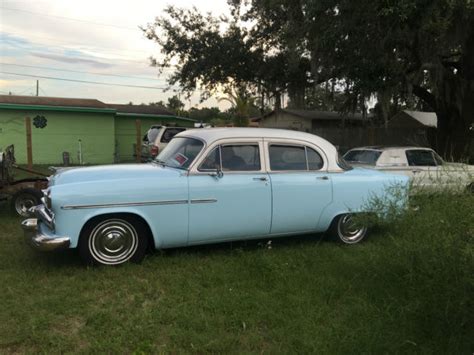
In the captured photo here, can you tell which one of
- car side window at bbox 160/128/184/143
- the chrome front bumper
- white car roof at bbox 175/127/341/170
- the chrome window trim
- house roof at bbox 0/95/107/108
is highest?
house roof at bbox 0/95/107/108

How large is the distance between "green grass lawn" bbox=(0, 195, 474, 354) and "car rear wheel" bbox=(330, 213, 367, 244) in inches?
→ 29.6

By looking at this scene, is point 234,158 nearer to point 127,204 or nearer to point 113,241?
point 127,204

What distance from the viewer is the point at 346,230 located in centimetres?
641

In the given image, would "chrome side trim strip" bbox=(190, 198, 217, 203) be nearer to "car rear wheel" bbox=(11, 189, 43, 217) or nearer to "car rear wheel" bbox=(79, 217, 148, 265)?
"car rear wheel" bbox=(79, 217, 148, 265)

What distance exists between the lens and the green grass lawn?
3477 mm

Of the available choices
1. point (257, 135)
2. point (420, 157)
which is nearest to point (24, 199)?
point (257, 135)

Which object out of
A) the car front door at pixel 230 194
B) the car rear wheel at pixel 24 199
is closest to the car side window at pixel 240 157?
the car front door at pixel 230 194

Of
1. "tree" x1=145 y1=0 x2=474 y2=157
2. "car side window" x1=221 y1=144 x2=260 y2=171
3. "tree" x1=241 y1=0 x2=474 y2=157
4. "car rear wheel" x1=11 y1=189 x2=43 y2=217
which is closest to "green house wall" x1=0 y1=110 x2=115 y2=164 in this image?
"tree" x1=145 y1=0 x2=474 y2=157

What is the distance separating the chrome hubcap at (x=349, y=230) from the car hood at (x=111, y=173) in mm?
2402

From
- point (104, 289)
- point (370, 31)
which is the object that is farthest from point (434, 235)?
point (370, 31)

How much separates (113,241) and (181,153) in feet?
4.64

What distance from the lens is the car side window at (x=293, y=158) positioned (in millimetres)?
6000

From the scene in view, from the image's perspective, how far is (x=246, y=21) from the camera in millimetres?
17359

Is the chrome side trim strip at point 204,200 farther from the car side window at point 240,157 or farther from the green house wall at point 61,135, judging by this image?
the green house wall at point 61,135
